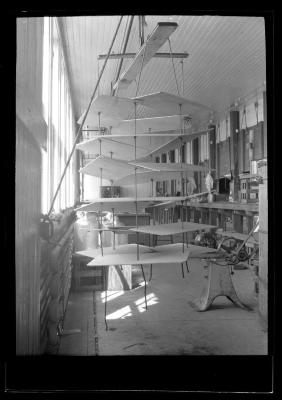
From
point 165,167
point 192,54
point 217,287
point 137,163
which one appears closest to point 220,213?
point 192,54

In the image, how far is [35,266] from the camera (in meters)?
2.41

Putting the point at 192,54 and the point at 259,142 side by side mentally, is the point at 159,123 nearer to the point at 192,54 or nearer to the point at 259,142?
the point at 192,54

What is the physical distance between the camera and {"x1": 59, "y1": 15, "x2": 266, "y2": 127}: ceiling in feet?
18.2

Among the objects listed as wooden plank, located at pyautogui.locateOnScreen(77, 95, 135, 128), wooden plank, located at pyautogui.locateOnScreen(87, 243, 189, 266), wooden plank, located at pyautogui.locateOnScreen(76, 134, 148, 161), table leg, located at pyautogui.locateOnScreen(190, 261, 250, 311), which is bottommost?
table leg, located at pyautogui.locateOnScreen(190, 261, 250, 311)

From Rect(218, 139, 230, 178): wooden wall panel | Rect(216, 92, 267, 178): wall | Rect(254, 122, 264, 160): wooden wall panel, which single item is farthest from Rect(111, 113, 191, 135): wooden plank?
Rect(218, 139, 230, 178): wooden wall panel

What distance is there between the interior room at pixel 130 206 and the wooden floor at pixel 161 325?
0.02 metres

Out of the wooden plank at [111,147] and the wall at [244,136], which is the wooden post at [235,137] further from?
the wooden plank at [111,147]

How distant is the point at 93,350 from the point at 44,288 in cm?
80

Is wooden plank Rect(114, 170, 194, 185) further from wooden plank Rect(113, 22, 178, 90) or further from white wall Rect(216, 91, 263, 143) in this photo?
white wall Rect(216, 91, 263, 143)

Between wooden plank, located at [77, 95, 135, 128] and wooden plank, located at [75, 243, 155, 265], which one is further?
wooden plank, located at [75, 243, 155, 265]

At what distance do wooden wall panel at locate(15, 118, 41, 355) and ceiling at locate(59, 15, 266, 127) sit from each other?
3497mm

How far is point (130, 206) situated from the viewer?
4285 mm
